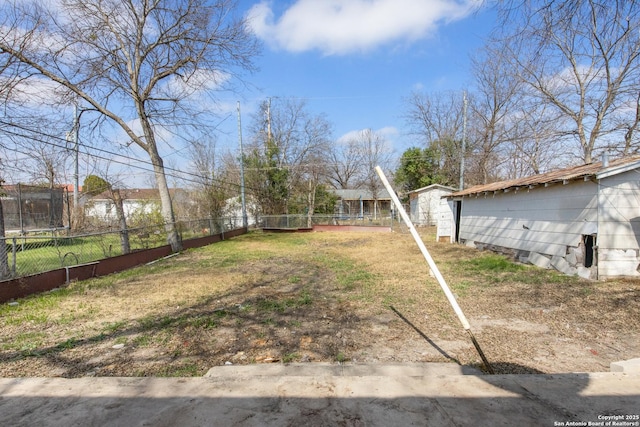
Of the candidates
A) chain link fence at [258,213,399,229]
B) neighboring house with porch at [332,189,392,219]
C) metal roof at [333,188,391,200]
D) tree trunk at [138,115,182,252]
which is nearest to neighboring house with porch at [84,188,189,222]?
tree trunk at [138,115,182,252]

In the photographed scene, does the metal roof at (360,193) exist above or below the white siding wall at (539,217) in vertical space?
above

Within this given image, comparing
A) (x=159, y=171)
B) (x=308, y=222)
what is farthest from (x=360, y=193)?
(x=159, y=171)

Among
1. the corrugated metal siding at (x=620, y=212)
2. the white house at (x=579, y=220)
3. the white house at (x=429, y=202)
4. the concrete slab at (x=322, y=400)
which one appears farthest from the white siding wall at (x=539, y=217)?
the white house at (x=429, y=202)

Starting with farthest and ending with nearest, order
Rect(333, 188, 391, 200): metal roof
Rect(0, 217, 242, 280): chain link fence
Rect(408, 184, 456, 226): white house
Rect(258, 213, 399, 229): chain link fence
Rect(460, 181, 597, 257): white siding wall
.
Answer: Rect(333, 188, 391, 200): metal roof → Rect(408, 184, 456, 226): white house → Rect(258, 213, 399, 229): chain link fence → Rect(460, 181, 597, 257): white siding wall → Rect(0, 217, 242, 280): chain link fence

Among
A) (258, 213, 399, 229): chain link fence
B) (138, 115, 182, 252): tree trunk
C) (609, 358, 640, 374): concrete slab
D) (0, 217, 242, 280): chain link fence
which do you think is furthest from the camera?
(258, 213, 399, 229): chain link fence

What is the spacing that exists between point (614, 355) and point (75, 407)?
514 centimetres

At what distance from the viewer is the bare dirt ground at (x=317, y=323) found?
380 cm

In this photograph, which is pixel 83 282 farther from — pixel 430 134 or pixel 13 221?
pixel 430 134

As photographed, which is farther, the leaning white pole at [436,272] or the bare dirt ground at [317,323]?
the bare dirt ground at [317,323]

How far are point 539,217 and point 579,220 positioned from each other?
1.56 metres

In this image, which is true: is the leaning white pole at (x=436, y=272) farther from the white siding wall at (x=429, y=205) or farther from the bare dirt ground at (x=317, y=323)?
the white siding wall at (x=429, y=205)

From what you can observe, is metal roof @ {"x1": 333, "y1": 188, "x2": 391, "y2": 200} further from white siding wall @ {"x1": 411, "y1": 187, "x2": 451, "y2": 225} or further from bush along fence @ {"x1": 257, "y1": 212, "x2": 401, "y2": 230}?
bush along fence @ {"x1": 257, "y1": 212, "x2": 401, "y2": 230}

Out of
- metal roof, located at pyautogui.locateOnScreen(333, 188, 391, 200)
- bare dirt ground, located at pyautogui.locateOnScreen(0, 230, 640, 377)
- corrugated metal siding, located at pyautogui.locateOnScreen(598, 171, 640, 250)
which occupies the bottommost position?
bare dirt ground, located at pyautogui.locateOnScreen(0, 230, 640, 377)

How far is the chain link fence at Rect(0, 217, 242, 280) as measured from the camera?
6.99 meters
